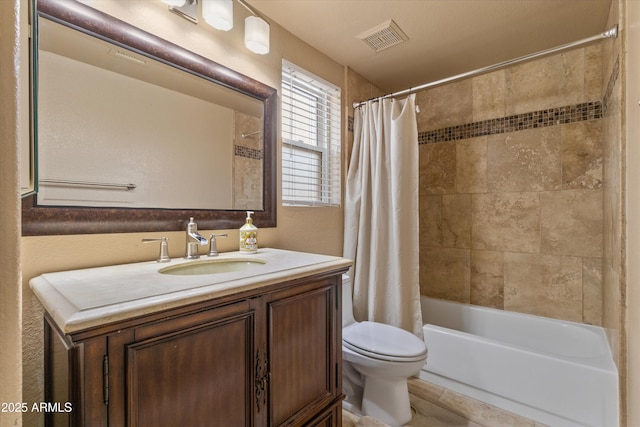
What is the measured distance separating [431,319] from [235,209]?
6.28ft

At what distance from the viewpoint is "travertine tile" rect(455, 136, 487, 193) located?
2.27 metres

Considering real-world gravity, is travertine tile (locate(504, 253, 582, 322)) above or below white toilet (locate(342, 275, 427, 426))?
above

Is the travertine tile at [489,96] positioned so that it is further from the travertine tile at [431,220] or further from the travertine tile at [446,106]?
the travertine tile at [431,220]

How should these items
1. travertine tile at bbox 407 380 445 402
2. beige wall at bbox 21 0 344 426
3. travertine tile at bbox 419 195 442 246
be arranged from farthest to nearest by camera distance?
travertine tile at bbox 419 195 442 246, travertine tile at bbox 407 380 445 402, beige wall at bbox 21 0 344 426

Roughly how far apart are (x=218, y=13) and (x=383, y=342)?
1.81 m

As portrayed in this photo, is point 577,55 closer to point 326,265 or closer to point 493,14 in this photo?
point 493,14

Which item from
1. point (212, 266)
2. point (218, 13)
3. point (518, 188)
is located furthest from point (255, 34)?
point (518, 188)

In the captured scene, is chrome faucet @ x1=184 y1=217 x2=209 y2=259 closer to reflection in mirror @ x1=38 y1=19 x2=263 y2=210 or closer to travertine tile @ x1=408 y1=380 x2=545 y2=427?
reflection in mirror @ x1=38 y1=19 x2=263 y2=210

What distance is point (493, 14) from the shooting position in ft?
5.46

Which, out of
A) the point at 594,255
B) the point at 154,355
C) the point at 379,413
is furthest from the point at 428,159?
the point at 154,355

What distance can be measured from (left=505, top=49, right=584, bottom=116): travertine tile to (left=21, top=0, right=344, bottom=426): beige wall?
129cm

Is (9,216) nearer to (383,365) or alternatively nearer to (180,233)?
(180,233)

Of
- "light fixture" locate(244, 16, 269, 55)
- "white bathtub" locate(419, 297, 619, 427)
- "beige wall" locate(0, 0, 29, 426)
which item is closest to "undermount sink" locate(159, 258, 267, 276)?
"beige wall" locate(0, 0, 29, 426)

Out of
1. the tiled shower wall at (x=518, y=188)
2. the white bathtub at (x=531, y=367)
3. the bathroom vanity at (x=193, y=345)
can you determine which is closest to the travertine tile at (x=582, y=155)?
the tiled shower wall at (x=518, y=188)
